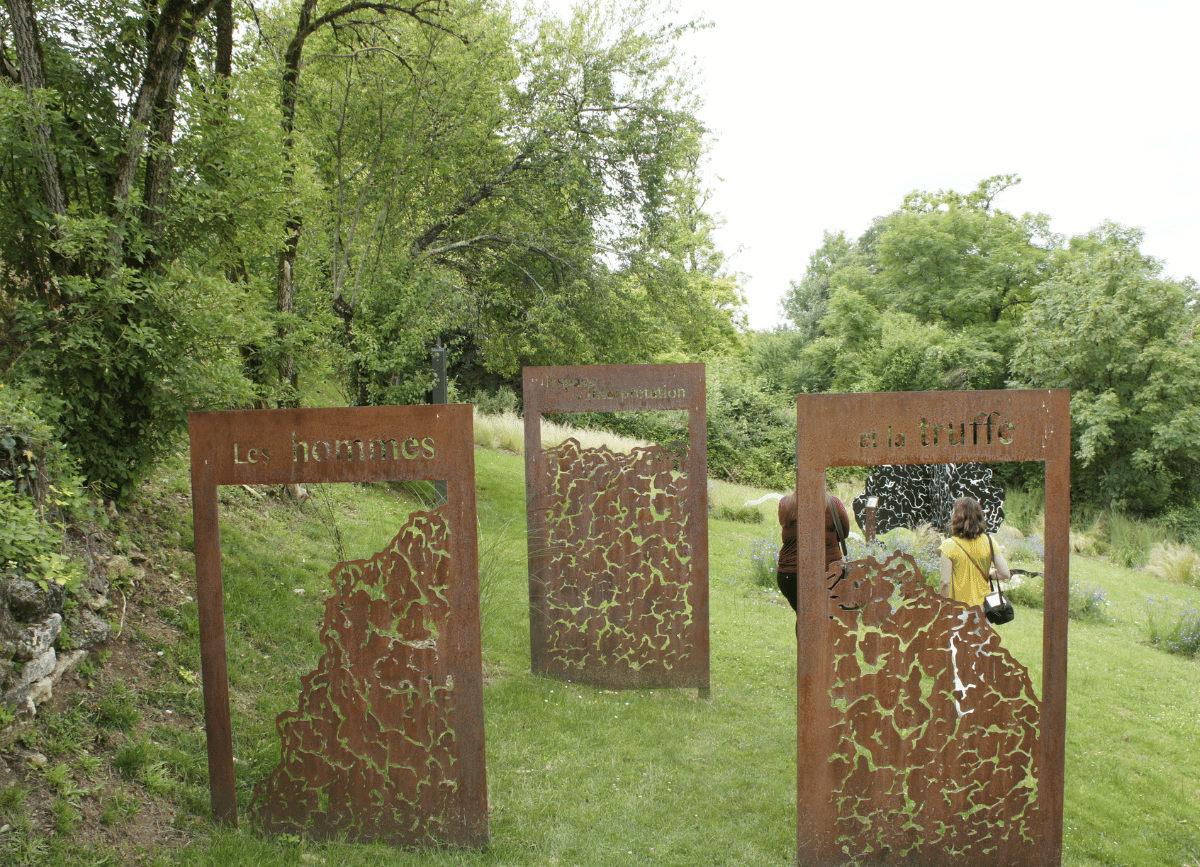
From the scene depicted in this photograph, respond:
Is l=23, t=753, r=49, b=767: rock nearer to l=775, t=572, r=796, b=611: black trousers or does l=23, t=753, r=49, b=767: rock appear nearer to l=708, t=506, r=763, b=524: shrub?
l=775, t=572, r=796, b=611: black trousers

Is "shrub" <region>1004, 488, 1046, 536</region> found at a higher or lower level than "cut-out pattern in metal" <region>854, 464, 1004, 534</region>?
lower

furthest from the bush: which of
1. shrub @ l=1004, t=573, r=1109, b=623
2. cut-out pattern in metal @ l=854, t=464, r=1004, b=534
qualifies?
cut-out pattern in metal @ l=854, t=464, r=1004, b=534

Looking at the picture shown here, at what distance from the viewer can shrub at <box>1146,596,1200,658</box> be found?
7.60 meters

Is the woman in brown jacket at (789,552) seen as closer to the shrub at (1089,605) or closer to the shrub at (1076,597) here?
the shrub at (1076,597)

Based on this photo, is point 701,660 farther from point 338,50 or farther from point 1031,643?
point 338,50

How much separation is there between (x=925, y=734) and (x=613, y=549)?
106 inches

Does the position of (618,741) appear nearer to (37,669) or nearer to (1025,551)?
(37,669)

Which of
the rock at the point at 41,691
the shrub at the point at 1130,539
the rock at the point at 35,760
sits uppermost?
the rock at the point at 41,691

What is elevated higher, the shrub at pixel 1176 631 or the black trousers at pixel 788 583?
the black trousers at pixel 788 583

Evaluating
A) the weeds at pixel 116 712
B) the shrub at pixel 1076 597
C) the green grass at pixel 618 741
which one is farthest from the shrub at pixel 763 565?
the weeds at pixel 116 712

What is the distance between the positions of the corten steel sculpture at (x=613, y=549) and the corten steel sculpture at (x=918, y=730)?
2239 mm

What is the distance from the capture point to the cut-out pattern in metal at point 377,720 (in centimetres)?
319

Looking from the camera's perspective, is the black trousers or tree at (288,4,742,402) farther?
tree at (288,4,742,402)

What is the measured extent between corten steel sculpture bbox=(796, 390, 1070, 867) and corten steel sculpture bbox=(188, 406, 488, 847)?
1.42 m
